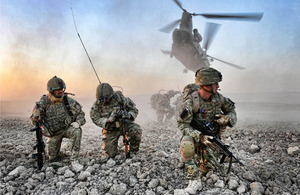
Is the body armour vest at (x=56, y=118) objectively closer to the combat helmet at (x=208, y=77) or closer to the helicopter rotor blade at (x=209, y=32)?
the combat helmet at (x=208, y=77)

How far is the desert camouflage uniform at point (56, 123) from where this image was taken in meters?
3.88

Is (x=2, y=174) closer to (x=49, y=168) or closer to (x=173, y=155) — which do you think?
(x=49, y=168)

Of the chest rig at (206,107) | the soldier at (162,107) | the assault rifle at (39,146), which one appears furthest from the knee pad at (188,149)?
the soldier at (162,107)

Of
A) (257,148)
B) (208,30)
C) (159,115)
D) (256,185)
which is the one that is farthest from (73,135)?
(208,30)

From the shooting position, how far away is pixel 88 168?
3.36 m

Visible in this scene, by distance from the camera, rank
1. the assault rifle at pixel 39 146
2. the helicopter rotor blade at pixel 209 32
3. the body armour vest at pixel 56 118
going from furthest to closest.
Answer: the helicopter rotor blade at pixel 209 32 → the body armour vest at pixel 56 118 → the assault rifle at pixel 39 146

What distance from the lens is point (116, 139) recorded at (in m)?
4.31

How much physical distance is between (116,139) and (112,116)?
67 cm

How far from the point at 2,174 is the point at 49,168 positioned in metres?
0.78

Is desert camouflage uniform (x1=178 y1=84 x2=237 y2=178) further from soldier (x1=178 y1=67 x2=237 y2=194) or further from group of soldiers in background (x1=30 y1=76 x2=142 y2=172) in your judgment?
group of soldiers in background (x1=30 y1=76 x2=142 y2=172)

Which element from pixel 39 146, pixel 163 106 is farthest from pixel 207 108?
pixel 163 106

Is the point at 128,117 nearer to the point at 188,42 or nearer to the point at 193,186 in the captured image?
the point at 193,186

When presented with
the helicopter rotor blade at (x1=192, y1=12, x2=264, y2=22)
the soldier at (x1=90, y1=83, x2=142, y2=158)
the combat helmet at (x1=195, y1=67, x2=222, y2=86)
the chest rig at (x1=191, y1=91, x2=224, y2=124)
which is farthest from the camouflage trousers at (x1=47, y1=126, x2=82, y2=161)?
the helicopter rotor blade at (x1=192, y1=12, x2=264, y2=22)

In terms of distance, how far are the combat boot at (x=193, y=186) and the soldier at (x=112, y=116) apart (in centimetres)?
178
